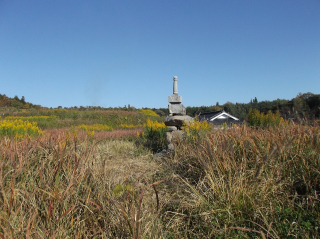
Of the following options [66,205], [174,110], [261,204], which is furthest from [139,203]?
[174,110]

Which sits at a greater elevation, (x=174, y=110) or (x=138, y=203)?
(x=174, y=110)

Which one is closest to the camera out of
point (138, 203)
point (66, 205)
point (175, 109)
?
point (66, 205)

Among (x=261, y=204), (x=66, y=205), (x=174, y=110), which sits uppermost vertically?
(x=174, y=110)

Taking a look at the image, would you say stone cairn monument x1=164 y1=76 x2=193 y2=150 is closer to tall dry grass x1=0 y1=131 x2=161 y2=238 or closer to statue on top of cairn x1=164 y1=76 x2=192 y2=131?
statue on top of cairn x1=164 y1=76 x2=192 y2=131

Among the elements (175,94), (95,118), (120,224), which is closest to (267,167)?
(120,224)

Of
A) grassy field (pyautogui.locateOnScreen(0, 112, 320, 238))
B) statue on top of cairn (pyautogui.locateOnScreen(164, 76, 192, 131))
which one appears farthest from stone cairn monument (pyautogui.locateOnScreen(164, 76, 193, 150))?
grassy field (pyautogui.locateOnScreen(0, 112, 320, 238))

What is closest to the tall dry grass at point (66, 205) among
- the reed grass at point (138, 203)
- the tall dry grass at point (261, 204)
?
the reed grass at point (138, 203)

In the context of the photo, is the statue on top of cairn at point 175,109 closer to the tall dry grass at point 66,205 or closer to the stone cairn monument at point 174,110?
the stone cairn monument at point 174,110

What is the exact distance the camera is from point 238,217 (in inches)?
78.8

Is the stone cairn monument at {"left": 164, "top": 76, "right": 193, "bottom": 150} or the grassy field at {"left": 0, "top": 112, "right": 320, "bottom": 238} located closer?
the grassy field at {"left": 0, "top": 112, "right": 320, "bottom": 238}

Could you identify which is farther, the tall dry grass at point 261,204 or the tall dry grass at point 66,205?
the tall dry grass at point 261,204

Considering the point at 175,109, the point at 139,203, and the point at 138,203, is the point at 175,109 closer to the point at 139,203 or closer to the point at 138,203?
the point at 138,203

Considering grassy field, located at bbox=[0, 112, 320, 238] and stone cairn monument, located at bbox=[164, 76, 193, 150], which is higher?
stone cairn monument, located at bbox=[164, 76, 193, 150]

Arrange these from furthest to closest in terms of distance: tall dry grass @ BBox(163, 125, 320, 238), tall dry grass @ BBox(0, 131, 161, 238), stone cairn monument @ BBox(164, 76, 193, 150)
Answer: stone cairn monument @ BBox(164, 76, 193, 150) < tall dry grass @ BBox(163, 125, 320, 238) < tall dry grass @ BBox(0, 131, 161, 238)
